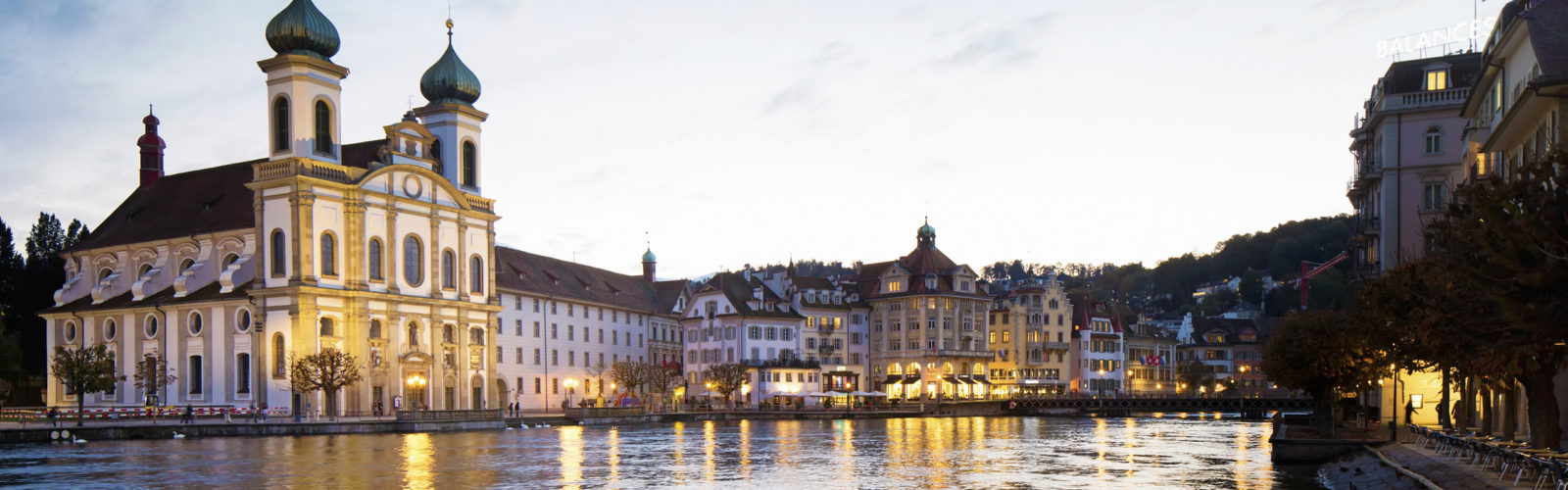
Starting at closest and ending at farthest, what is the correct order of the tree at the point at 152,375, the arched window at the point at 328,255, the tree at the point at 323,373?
the tree at the point at 323,373 → the arched window at the point at 328,255 → the tree at the point at 152,375

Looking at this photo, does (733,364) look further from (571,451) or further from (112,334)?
(571,451)

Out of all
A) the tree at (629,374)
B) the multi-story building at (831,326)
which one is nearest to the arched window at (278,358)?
the tree at (629,374)

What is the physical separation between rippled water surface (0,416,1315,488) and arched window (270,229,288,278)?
15.5 meters

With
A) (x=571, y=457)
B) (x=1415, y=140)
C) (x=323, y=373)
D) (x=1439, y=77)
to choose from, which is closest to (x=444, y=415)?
(x=323, y=373)

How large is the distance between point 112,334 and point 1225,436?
206ft

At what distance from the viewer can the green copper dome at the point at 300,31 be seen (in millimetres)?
Result: 78312

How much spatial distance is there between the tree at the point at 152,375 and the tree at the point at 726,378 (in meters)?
36.3

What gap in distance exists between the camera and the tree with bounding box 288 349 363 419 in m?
72.1

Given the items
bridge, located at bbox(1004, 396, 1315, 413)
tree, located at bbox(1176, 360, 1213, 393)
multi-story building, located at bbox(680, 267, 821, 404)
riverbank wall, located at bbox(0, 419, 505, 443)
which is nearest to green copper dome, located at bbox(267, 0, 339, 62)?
riverbank wall, located at bbox(0, 419, 505, 443)

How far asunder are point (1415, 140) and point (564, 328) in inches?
2366

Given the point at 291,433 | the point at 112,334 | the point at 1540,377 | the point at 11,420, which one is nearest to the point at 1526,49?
the point at 1540,377

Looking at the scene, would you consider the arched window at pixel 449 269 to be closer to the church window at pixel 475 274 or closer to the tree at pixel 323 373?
the church window at pixel 475 274

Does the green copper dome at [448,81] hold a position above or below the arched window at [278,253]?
above

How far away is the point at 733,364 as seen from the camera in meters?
107
